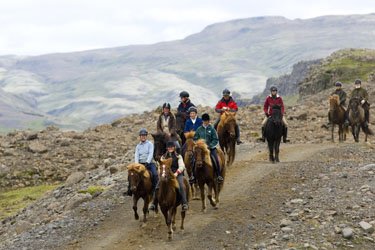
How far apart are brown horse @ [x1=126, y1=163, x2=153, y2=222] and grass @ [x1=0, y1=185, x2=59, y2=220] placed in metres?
19.9

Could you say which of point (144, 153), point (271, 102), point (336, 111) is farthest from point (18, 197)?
point (336, 111)

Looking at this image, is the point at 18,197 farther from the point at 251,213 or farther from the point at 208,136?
the point at 251,213

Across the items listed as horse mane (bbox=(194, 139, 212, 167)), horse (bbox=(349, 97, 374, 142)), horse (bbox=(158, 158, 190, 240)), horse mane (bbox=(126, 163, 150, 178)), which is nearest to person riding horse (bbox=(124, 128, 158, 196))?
horse mane (bbox=(126, 163, 150, 178))

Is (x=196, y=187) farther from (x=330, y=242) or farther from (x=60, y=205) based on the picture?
(x=60, y=205)

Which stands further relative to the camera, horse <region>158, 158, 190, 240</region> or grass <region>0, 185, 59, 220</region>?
grass <region>0, 185, 59, 220</region>

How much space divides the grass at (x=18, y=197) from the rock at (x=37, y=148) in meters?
4.39

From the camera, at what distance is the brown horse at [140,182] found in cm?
1614

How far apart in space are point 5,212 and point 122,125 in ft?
64.2

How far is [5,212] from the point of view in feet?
114

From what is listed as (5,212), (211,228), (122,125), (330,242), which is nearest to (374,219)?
(330,242)

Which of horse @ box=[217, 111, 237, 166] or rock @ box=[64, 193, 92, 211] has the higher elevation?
horse @ box=[217, 111, 237, 166]

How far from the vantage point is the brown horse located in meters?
16.1

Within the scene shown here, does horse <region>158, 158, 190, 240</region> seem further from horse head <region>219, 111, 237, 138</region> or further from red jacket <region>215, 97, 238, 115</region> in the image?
red jacket <region>215, 97, 238, 115</region>

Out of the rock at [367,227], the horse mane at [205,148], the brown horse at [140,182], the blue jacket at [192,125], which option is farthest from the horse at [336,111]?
the brown horse at [140,182]
